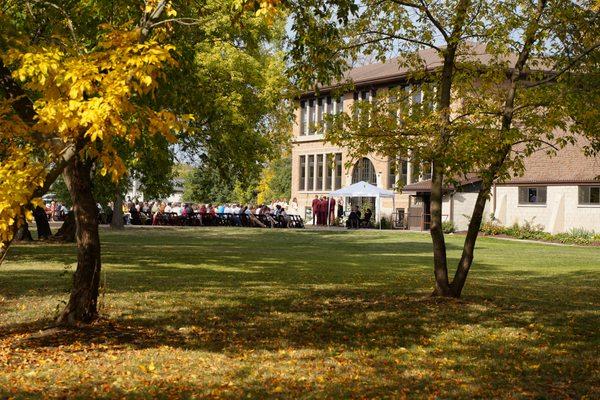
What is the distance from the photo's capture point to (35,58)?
24.4ft

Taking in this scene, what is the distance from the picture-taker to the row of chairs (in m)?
47.2

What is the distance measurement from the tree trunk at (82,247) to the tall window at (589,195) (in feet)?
110

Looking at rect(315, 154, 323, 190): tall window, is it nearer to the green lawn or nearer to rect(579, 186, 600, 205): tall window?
rect(579, 186, 600, 205): tall window

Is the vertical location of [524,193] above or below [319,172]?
below

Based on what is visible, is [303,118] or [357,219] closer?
[357,219]

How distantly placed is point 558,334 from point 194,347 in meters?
4.64

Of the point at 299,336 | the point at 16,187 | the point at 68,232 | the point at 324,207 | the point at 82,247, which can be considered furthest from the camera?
the point at 324,207

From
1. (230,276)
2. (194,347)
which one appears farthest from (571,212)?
(194,347)

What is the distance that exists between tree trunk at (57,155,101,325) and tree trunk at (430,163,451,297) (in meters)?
5.37

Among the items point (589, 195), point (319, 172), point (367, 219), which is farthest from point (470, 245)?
point (319, 172)

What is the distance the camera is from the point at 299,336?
9.84 metres

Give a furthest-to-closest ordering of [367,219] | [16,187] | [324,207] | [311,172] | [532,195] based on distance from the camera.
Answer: [311,172], [324,207], [367,219], [532,195], [16,187]

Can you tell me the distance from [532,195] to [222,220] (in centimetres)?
1796

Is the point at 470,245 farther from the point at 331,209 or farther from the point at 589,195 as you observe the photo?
the point at 331,209
